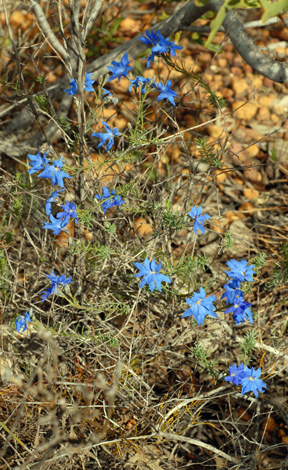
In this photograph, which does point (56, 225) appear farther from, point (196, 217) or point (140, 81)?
point (140, 81)

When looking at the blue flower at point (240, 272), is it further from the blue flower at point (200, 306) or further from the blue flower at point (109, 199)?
the blue flower at point (109, 199)

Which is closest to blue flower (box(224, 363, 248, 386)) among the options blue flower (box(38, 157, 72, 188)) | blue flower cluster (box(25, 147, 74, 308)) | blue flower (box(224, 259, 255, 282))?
blue flower (box(224, 259, 255, 282))

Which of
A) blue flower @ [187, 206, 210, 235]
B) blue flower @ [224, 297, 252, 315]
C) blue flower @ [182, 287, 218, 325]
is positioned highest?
blue flower @ [187, 206, 210, 235]

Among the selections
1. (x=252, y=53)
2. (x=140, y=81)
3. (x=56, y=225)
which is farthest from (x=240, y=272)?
(x=252, y=53)

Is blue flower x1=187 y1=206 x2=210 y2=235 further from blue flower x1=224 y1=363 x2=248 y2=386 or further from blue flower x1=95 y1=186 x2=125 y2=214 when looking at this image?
blue flower x1=224 y1=363 x2=248 y2=386

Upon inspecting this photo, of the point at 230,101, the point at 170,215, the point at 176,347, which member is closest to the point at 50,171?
the point at 170,215

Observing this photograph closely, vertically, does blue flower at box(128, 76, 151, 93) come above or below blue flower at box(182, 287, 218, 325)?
above
